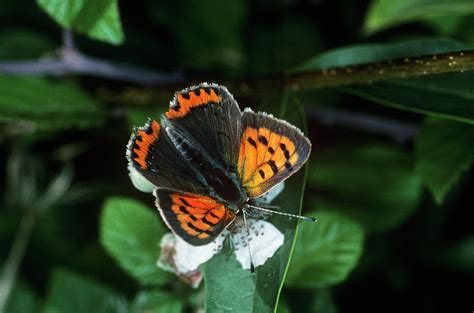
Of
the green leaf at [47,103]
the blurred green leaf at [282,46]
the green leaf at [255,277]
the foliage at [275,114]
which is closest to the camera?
the green leaf at [255,277]

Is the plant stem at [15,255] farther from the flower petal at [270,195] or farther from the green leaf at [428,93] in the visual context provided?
the green leaf at [428,93]

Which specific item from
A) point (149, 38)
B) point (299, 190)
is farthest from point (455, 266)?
point (149, 38)

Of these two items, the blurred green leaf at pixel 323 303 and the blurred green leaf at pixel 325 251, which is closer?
the blurred green leaf at pixel 325 251

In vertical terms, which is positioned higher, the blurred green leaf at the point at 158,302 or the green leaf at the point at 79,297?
the blurred green leaf at the point at 158,302

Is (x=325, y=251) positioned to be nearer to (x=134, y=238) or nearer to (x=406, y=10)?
(x=134, y=238)

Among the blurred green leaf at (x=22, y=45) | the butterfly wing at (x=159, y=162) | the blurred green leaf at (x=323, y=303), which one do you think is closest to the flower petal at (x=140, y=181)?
the butterfly wing at (x=159, y=162)

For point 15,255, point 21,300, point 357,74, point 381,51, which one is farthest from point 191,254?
point 15,255

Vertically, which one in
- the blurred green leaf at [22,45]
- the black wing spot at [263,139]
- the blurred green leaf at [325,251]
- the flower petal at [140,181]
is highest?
the blurred green leaf at [22,45]
